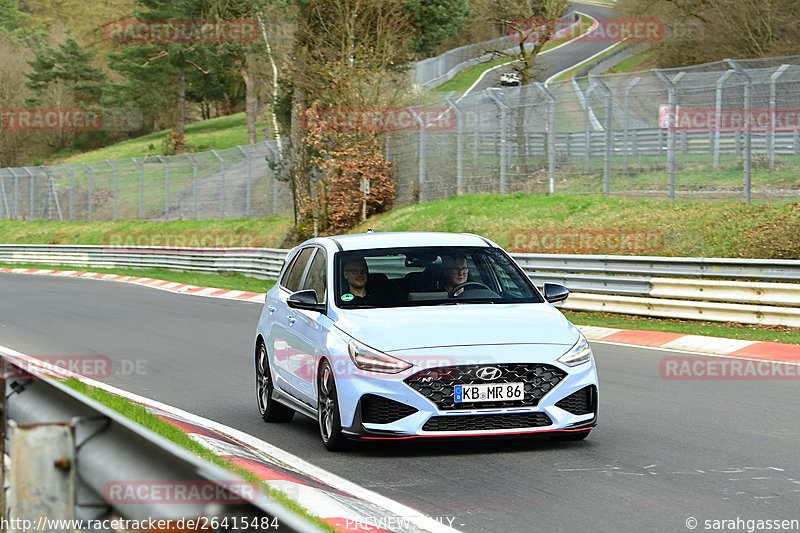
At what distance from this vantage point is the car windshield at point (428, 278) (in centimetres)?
907

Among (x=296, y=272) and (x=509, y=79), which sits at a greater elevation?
(x=509, y=79)

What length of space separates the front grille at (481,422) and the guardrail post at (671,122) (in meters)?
17.0

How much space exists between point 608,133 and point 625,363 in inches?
514

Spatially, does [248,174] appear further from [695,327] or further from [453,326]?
[453,326]

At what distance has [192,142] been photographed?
90125mm

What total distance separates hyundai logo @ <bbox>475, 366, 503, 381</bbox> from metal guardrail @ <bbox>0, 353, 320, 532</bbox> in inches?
159

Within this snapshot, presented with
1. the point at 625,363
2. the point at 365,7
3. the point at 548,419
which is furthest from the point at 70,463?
the point at 365,7

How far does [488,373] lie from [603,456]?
1.00 meters

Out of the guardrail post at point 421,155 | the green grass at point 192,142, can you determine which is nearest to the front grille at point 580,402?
the guardrail post at point 421,155

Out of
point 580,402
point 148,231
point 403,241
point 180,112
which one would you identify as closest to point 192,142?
Result: point 180,112

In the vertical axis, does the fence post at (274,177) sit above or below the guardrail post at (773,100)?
below

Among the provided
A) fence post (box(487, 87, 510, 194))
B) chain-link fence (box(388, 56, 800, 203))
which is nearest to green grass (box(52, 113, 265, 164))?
chain-link fence (box(388, 56, 800, 203))

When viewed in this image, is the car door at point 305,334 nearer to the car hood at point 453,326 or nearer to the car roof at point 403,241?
the car roof at point 403,241

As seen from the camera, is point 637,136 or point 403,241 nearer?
point 403,241
